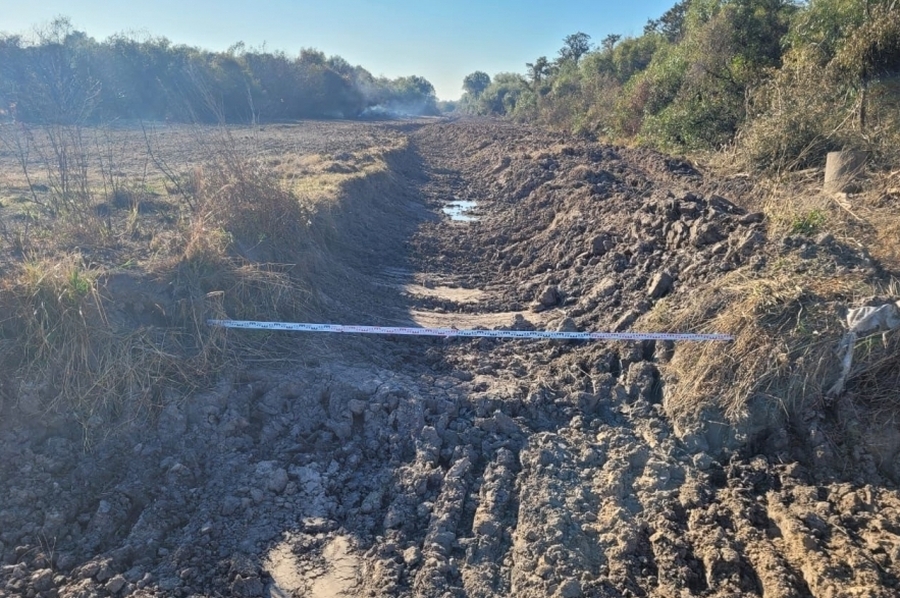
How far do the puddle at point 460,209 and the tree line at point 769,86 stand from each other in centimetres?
562

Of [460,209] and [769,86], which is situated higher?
[769,86]

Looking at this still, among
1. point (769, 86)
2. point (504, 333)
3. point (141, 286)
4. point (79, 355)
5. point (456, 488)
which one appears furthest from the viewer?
point (769, 86)

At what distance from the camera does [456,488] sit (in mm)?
4145

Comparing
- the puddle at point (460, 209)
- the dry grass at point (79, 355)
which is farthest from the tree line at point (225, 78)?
the dry grass at point (79, 355)

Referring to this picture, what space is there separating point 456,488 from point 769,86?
478 inches

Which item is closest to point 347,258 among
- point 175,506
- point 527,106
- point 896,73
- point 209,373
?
point 209,373

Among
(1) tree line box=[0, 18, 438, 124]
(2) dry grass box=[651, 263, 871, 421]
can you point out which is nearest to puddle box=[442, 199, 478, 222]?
(2) dry grass box=[651, 263, 871, 421]

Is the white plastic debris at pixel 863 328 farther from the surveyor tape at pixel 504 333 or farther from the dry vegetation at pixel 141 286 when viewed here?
the dry vegetation at pixel 141 286

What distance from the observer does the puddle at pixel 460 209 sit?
13258 mm

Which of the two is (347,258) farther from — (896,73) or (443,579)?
(896,73)

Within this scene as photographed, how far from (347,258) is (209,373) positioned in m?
4.12

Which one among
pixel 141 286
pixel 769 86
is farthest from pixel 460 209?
pixel 141 286

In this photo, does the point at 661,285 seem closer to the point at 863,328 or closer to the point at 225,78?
the point at 863,328

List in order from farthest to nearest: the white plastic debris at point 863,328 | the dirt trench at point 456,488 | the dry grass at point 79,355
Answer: the dry grass at point 79,355 < the white plastic debris at point 863,328 < the dirt trench at point 456,488
